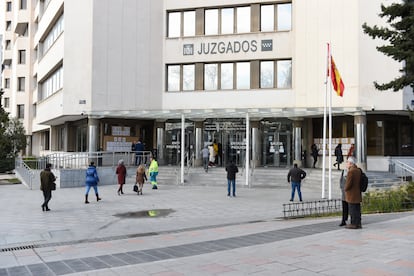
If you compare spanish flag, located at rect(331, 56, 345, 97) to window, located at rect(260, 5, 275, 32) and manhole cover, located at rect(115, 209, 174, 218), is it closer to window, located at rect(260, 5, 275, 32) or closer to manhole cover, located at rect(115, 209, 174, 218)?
manhole cover, located at rect(115, 209, 174, 218)

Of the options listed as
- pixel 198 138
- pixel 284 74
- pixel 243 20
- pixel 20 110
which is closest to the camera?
pixel 284 74

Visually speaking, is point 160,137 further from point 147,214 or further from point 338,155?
point 147,214

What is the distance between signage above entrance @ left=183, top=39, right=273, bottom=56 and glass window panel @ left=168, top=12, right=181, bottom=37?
1.37m

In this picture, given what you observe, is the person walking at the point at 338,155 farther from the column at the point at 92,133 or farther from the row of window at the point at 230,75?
the column at the point at 92,133

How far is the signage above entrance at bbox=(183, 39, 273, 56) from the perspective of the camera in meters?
29.6

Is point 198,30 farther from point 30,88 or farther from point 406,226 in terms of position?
point 30,88

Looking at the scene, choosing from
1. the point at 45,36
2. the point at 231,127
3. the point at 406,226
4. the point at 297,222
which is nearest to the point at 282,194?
the point at 297,222

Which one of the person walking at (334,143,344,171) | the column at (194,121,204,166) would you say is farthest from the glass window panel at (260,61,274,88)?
the person walking at (334,143,344,171)

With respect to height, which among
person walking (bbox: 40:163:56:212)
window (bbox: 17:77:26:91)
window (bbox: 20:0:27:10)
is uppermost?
window (bbox: 20:0:27:10)

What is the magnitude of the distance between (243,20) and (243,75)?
12.7ft

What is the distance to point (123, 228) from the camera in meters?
11.4

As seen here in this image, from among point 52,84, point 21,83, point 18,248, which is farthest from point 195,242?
point 21,83

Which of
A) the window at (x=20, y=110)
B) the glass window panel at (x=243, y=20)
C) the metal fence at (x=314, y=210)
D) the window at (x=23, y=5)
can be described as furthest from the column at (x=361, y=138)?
the window at (x=23, y=5)

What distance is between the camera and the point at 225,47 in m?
30.2
